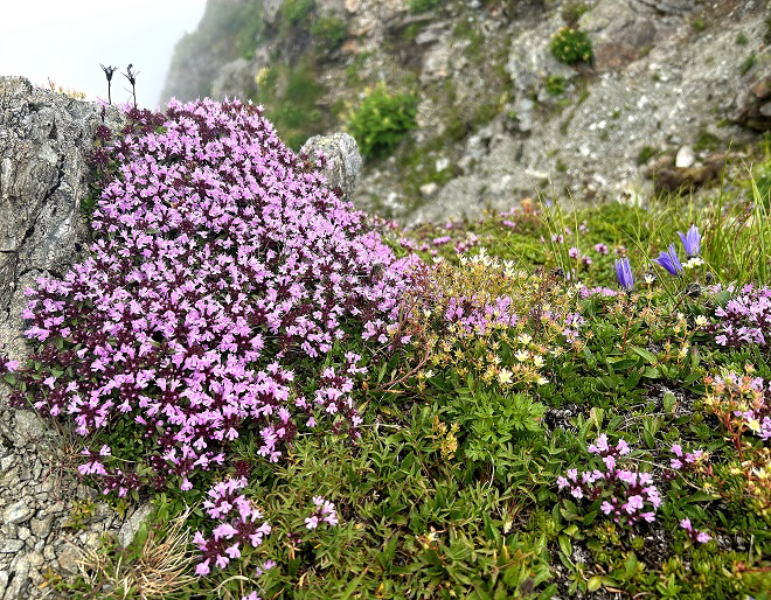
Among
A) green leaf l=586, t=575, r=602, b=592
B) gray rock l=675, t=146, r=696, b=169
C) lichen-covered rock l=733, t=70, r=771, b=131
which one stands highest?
green leaf l=586, t=575, r=602, b=592

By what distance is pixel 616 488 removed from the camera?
3.46m

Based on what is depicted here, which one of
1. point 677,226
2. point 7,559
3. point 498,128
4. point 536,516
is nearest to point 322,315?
point 536,516

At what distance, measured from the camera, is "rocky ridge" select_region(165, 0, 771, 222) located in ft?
39.3

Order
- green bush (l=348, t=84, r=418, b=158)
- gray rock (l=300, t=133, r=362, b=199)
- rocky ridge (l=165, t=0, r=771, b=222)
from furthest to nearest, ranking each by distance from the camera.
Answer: green bush (l=348, t=84, r=418, b=158) → rocky ridge (l=165, t=0, r=771, b=222) → gray rock (l=300, t=133, r=362, b=199)

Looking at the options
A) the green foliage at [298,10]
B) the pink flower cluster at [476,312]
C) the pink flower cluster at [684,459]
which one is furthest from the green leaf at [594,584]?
the green foliage at [298,10]

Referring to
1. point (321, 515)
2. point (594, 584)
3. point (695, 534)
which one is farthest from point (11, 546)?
point (695, 534)

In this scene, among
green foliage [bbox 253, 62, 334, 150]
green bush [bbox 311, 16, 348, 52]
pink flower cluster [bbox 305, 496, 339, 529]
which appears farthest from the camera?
green bush [bbox 311, 16, 348, 52]

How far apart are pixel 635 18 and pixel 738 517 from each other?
49.5 ft

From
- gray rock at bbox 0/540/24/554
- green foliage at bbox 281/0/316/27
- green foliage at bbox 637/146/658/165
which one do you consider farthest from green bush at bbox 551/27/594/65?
gray rock at bbox 0/540/24/554

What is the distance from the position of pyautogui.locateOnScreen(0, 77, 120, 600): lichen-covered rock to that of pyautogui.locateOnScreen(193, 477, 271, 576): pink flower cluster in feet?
2.90

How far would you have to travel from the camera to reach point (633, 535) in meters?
3.30

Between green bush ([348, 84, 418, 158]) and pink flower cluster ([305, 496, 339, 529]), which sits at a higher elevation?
green bush ([348, 84, 418, 158])

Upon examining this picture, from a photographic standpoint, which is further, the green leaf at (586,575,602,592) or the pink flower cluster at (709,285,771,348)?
the pink flower cluster at (709,285,771,348)

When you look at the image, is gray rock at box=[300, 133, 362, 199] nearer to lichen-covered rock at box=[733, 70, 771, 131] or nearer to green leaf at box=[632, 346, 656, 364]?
green leaf at box=[632, 346, 656, 364]
